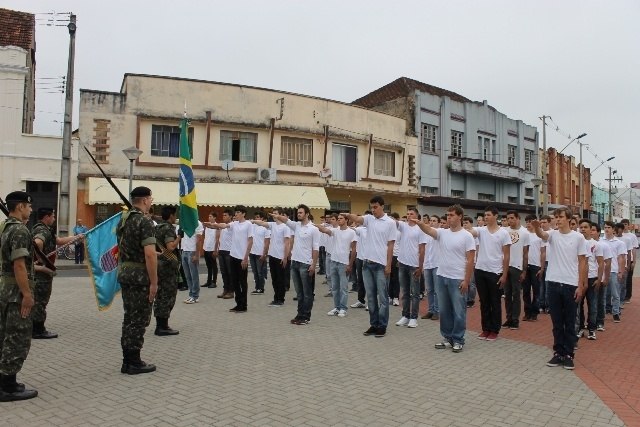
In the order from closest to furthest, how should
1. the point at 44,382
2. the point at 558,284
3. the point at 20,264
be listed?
the point at 20,264 < the point at 44,382 < the point at 558,284

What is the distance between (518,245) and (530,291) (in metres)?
1.31

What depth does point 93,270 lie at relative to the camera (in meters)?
8.12

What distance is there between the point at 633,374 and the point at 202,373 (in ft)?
16.7

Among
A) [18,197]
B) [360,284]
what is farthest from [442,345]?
[18,197]

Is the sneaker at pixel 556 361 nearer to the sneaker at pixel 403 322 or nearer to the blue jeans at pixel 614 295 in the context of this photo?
the sneaker at pixel 403 322

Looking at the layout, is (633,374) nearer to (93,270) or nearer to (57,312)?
(93,270)

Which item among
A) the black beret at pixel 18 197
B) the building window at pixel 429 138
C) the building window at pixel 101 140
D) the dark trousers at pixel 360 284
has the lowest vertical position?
the dark trousers at pixel 360 284

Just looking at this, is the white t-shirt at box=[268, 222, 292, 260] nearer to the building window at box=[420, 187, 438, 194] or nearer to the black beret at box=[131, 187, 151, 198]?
the black beret at box=[131, 187, 151, 198]

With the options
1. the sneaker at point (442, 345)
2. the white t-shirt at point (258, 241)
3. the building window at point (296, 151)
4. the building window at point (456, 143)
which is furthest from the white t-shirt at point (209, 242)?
the building window at point (456, 143)

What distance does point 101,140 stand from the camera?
2311cm

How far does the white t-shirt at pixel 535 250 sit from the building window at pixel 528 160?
3644cm

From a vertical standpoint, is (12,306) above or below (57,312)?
above

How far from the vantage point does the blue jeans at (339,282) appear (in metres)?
9.78

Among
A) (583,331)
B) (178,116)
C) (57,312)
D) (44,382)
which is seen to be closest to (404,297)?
(583,331)
